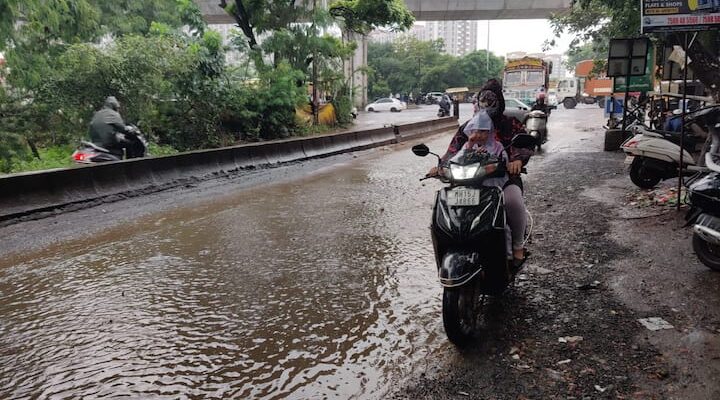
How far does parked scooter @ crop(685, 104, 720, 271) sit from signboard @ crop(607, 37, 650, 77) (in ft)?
27.4

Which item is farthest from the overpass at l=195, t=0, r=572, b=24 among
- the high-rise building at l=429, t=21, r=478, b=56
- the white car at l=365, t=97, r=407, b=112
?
the high-rise building at l=429, t=21, r=478, b=56

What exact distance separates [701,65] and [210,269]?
30.7ft

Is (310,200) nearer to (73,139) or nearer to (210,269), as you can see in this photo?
(210,269)

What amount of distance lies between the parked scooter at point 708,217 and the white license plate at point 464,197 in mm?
2072

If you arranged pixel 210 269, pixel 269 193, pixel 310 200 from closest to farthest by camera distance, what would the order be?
pixel 210 269 → pixel 310 200 → pixel 269 193

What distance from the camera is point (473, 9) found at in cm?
3114

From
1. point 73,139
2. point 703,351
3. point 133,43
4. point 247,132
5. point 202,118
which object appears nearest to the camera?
point 703,351

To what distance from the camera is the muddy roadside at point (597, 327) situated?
2930mm

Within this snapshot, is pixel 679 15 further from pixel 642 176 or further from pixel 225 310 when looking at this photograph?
pixel 225 310

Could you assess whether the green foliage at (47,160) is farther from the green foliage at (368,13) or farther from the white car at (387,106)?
the white car at (387,106)

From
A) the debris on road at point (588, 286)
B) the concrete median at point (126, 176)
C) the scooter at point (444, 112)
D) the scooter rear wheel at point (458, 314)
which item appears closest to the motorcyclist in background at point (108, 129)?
the concrete median at point (126, 176)

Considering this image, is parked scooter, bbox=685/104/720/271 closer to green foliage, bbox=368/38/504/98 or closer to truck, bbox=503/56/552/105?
truck, bbox=503/56/552/105

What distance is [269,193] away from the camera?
9.08 m

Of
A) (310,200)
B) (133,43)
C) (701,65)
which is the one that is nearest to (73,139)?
(133,43)
